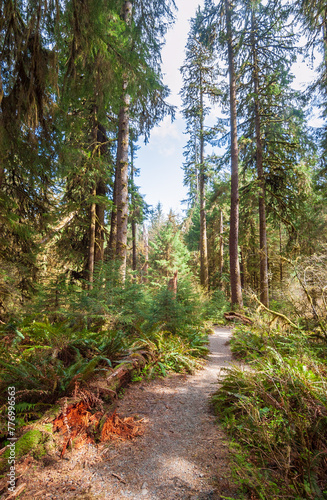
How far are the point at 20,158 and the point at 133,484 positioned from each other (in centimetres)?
478

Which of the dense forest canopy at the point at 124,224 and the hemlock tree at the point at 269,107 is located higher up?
the hemlock tree at the point at 269,107

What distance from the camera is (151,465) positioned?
82.2 inches

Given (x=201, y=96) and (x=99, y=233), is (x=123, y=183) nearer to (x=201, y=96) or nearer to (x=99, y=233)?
(x=99, y=233)

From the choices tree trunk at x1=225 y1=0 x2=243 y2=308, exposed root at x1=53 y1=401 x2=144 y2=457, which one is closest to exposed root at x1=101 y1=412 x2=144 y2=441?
exposed root at x1=53 y1=401 x2=144 y2=457

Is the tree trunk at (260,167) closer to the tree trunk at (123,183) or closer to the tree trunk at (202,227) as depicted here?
the tree trunk at (202,227)

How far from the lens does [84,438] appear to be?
2.31m

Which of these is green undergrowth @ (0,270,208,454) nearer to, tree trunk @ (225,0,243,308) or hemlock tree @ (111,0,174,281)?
hemlock tree @ (111,0,174,281)

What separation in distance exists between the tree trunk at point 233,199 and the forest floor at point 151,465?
7.83 meters

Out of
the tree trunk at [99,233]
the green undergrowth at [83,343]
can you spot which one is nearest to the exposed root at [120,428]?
the green undergrowth at [83,343]

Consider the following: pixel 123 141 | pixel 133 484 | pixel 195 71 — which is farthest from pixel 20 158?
pixel 195 71

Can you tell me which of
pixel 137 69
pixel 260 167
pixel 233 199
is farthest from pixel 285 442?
pixel 260 167

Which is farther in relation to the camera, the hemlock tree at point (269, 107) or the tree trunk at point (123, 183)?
the hemlock tree at point (269, 107)

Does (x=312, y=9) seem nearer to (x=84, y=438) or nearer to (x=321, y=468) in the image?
(x=321, y=468)

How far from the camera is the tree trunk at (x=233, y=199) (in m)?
10.5
